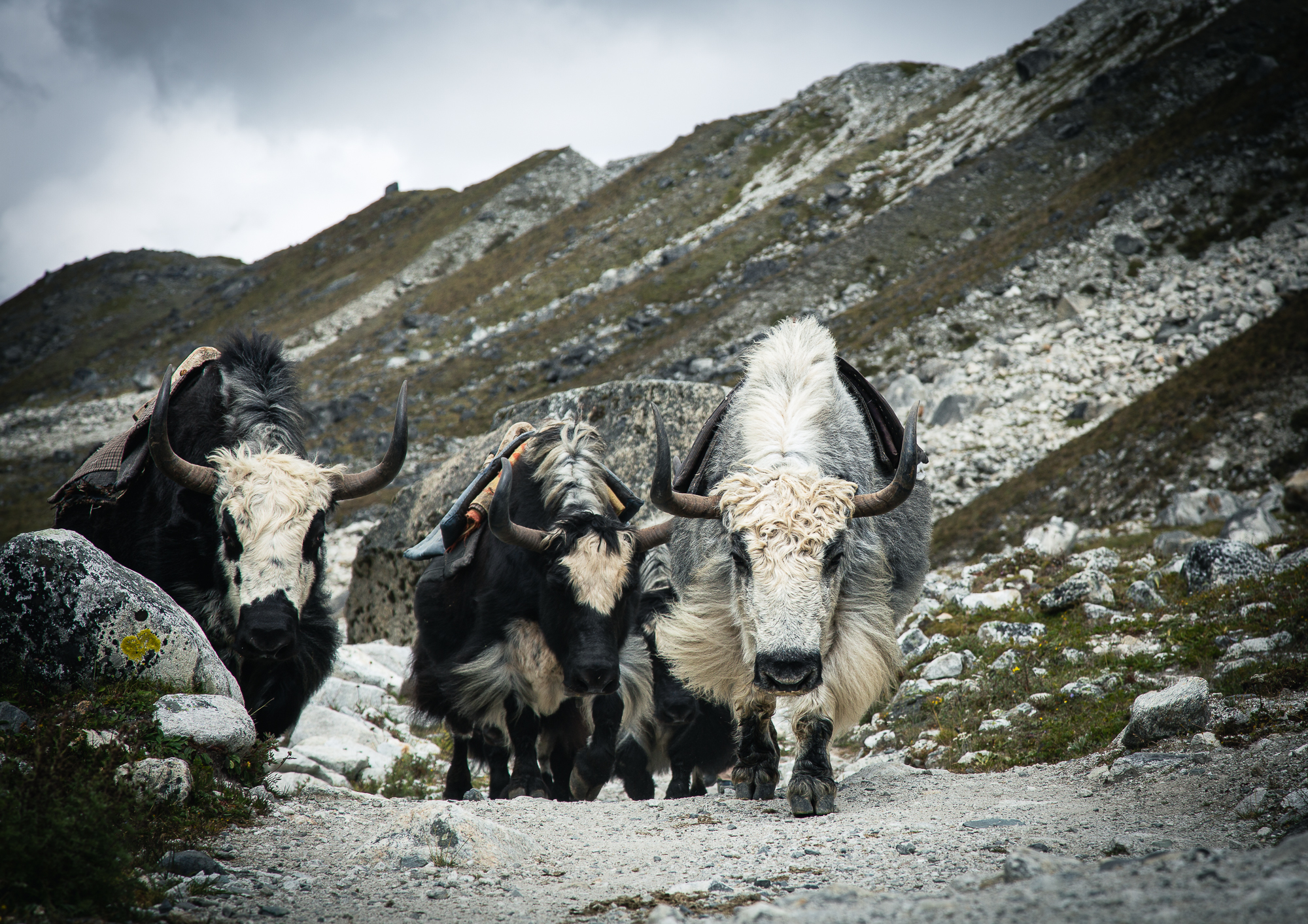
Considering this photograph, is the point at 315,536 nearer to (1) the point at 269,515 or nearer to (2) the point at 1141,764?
(1) the point at 269,515

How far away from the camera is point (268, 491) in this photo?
5.31 m

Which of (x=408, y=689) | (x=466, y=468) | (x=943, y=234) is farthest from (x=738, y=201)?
(x=408, y=689)

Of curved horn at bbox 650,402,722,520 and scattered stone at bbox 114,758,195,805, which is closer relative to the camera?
scattered stone at bbox 114,758,195,805

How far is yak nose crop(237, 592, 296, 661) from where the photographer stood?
483 centimetres

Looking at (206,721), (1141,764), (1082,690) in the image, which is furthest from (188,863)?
(1082,690)

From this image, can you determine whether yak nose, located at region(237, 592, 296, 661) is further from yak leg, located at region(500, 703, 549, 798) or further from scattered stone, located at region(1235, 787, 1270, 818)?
scattered stone, located at region(1235, 787, 1270, 818)

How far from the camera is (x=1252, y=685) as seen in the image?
495 centimetres

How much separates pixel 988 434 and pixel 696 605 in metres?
16.7

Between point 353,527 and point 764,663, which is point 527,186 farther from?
point 764,663

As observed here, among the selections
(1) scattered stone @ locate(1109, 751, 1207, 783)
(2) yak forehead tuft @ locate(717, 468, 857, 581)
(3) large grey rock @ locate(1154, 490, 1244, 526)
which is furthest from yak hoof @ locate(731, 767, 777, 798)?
(3) large grey rock @ locate(1154, 490, 1244, 526)

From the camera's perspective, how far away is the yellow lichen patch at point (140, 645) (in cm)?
396

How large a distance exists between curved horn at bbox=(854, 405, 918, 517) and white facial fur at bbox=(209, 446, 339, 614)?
352cm

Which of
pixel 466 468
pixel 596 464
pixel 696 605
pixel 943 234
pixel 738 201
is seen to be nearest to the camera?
pixel 696 605

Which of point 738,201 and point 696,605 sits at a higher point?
point 738,201
